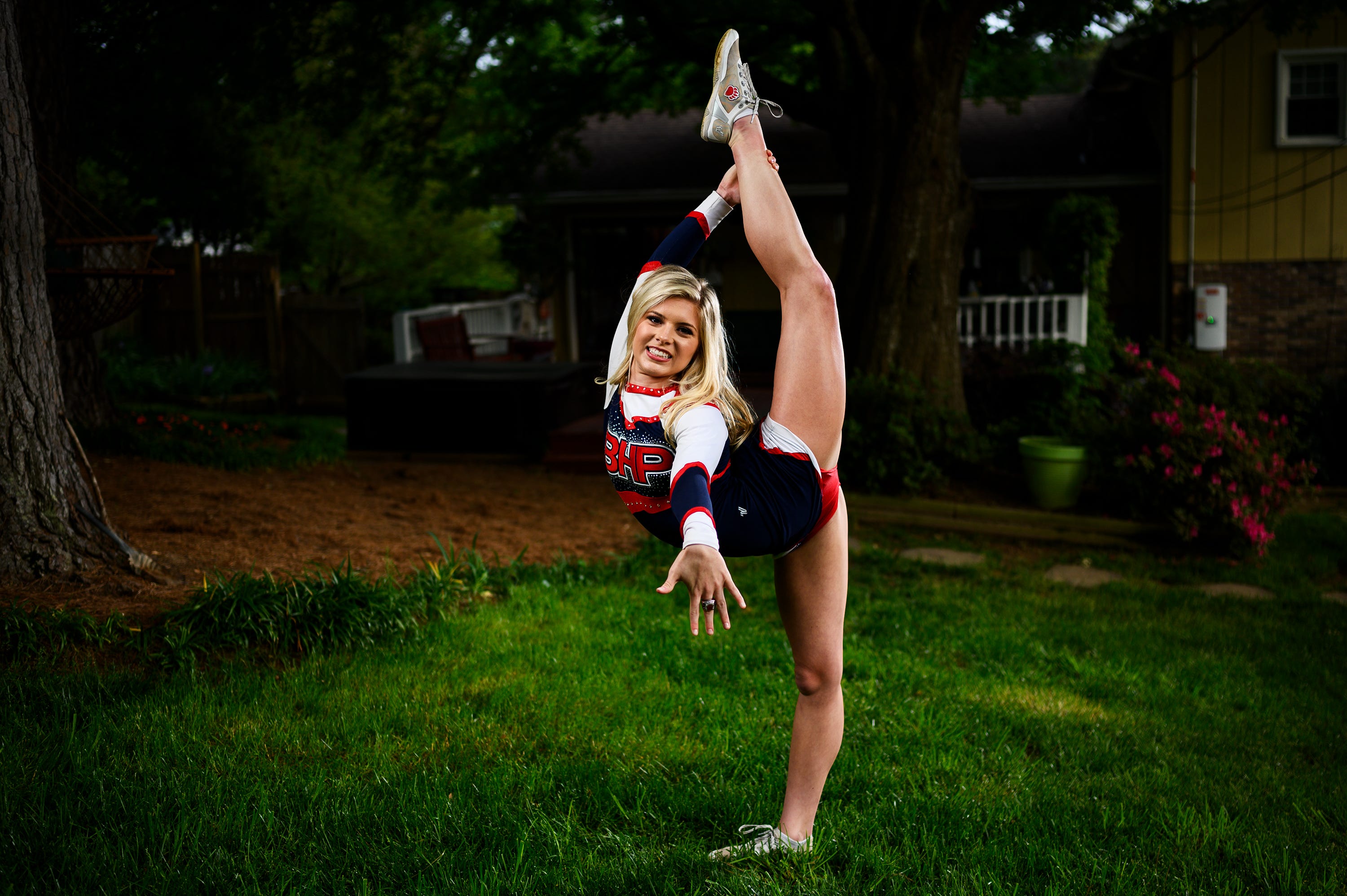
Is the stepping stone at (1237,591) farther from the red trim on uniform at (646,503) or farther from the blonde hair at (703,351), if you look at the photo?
the red trim on uniform at (646,503)

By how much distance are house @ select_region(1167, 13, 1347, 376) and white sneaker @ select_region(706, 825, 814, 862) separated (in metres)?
12.6

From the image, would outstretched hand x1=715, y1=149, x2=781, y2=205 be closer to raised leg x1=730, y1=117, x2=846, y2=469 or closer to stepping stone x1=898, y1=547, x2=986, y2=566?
raised leg x1=730, y1=117, x2=846, y2=469

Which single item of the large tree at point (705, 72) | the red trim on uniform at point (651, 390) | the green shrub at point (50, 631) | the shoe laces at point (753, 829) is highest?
the large tree at point (705, 72)

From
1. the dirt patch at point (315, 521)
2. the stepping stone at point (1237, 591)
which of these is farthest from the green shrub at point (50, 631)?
the stepping stone at point (1237, 591)

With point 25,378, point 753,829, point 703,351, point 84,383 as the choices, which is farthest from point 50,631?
point 84,383

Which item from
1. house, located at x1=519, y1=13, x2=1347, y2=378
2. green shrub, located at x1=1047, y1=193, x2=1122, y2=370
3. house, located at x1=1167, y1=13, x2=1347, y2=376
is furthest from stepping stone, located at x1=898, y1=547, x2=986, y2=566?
house, located at x1=1167, y1=13, x2=1347, y2=376

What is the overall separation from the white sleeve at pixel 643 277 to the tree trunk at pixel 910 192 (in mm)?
6081

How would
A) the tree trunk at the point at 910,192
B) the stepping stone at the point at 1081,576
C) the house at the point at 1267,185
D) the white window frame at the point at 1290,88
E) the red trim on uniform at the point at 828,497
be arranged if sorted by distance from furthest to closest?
the house at the point at 1267,185 → the white window frame at the point at 1290,88 → the tree trunk at the point at 910,192 → the stepping stone at the point at 1081,576 → the red trim on uniform at the point at 828,497

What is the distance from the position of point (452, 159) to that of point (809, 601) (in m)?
12.5

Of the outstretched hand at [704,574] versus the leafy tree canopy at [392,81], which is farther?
the leafy tree canopy at [392,81]

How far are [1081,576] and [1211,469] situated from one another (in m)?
1.27

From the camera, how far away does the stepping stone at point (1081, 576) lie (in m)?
6.69

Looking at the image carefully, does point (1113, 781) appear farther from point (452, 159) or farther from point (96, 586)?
point (452, 159)

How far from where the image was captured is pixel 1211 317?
43.7ft
